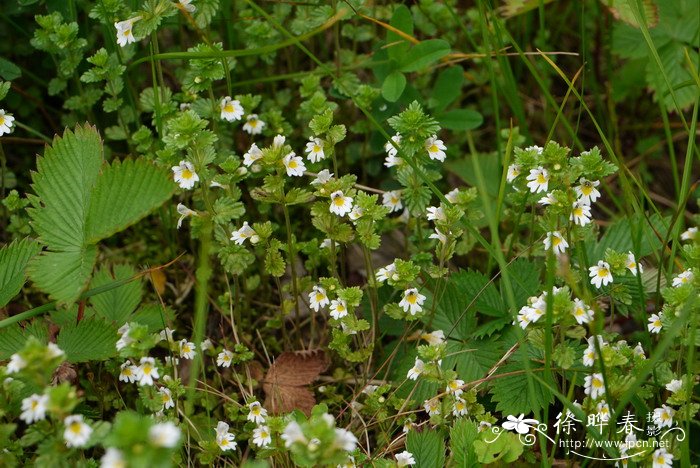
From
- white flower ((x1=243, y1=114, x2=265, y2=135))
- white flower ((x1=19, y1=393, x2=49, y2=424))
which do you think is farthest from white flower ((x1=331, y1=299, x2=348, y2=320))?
white flower ((x1=19, y1=393, x2=49, y2=424))

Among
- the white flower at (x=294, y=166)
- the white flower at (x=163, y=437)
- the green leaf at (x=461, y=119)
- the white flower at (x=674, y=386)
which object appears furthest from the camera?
the green leaf at (x=461, y=119)

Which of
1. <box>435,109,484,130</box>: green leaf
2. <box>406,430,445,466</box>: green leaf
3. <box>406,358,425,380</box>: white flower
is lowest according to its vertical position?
<box>406,430,445,466</box>: green leaf

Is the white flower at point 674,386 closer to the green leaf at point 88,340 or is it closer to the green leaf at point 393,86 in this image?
the green leaf at point 393,86

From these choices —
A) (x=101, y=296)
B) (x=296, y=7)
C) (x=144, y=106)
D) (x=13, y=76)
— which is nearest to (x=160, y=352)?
(x=101, y=296)

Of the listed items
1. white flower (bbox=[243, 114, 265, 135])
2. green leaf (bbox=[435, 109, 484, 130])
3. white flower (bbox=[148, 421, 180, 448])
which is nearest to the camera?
white flower (bbox=[148, 421, 180, 448])

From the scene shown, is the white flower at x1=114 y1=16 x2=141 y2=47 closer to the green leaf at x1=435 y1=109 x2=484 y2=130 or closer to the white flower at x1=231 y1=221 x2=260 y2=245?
the white flower at x1=231 y1=221 x2=260 y2=245

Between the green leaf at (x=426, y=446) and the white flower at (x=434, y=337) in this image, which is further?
the white flower at (x=434, y=337)

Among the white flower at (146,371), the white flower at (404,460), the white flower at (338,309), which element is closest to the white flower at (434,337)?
the white flower at (338,309)
